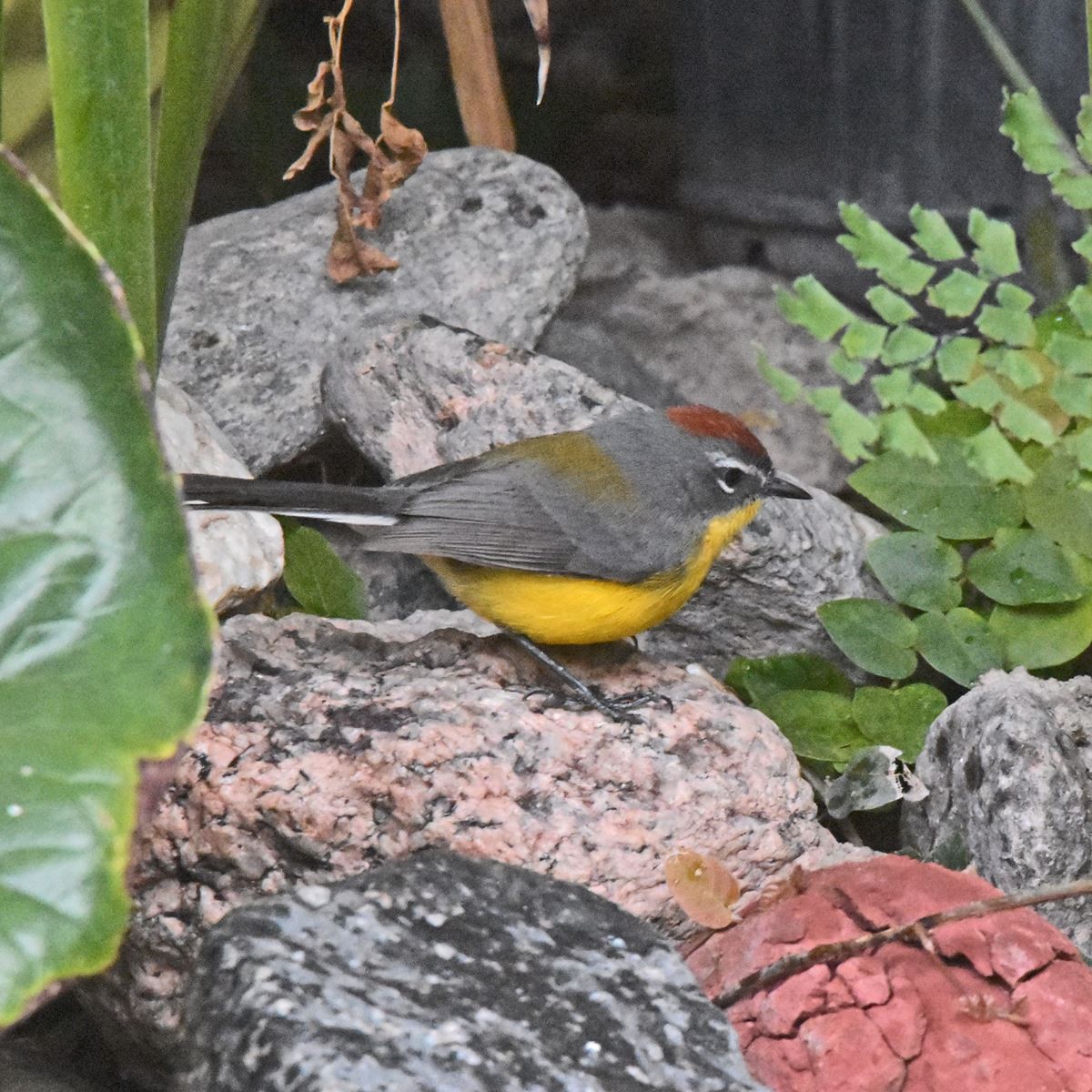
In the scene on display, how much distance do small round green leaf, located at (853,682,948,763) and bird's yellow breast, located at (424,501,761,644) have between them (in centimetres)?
50

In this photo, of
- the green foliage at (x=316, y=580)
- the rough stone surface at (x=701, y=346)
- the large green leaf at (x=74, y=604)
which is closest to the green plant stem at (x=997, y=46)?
the rough stone surface at (x=701, y=346)

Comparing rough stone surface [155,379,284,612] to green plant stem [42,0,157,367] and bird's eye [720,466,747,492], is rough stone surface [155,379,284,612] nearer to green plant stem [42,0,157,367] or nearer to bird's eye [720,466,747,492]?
green plant stem [42,0,157,367]

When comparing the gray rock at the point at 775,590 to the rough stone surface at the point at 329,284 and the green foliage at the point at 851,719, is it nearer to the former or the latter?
the green foliage at the point at 851,719

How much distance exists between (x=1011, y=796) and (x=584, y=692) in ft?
2.88

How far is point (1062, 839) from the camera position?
2955mm

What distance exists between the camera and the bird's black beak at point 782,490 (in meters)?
3.54

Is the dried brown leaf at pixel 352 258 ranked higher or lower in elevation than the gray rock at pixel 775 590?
higher

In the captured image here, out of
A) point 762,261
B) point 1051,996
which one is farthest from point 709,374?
point 1051,996

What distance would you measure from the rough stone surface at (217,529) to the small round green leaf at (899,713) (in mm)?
1372

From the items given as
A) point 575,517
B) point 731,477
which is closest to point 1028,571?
point 731,477

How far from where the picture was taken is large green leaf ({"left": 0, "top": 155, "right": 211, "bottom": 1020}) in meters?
→ 1.53

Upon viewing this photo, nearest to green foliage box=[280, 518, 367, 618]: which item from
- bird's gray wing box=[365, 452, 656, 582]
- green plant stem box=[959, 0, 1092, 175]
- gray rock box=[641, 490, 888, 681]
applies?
bird's gray wing box=[365, 452, 656, 582]

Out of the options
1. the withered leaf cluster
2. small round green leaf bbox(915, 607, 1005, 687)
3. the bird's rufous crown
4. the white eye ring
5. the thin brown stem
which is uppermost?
the withered leaf cluster

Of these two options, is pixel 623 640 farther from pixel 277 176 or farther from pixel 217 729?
pixel 277 176
